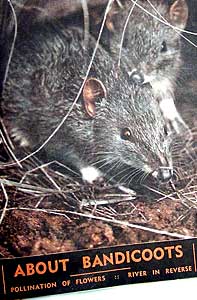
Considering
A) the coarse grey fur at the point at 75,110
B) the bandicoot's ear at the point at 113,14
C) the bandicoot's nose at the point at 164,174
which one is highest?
the bandicoot's ear at the point at 113,14

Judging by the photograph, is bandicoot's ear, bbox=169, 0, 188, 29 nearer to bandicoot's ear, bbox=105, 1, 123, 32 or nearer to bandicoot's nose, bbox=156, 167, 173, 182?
bandicoot's ear, bbox=105, 1, 123, 32

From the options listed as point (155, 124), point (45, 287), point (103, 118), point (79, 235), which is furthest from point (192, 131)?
point (45, 287)

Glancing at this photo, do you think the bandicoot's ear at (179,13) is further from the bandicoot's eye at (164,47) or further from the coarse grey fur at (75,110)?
the coarse grey fur at (75,110)

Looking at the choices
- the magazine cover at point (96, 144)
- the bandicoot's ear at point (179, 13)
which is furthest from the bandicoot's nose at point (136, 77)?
the bandicoot's ear at point (179, 13)

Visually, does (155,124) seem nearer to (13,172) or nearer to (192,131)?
(192,131)

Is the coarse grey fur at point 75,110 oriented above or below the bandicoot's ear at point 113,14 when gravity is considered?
below

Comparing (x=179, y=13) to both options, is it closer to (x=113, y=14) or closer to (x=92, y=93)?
(x=113, y=14)

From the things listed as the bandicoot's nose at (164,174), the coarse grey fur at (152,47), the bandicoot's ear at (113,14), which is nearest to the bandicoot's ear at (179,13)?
the coarse grey fur at (152,47)

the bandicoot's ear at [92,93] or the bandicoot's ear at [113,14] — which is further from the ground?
the bandicoot's ear at [113,14]

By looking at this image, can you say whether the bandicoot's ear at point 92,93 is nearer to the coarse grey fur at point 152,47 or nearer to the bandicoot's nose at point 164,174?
the coarse grey fur at point 152,47

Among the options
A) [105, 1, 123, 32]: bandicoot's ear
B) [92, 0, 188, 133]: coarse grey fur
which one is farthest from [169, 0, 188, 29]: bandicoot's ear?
[105, 1, 123, 32]: bandicoot's ear
